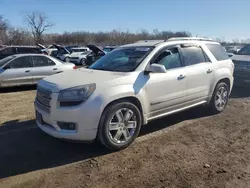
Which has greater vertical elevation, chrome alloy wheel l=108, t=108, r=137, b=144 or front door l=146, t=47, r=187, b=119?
front door l=146, t=47, r=187, b=119

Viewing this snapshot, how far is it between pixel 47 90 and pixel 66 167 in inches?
48.7

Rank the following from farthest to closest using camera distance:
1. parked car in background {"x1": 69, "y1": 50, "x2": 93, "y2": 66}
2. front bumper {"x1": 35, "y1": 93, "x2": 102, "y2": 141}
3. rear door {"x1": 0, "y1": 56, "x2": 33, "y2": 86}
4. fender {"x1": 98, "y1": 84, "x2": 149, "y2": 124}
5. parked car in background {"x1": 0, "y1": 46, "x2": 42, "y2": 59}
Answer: parked car in background {"x1": 69, "y1": 50, "x2": 93, "y2": 66}
parked car in background {"x1": 0, "y1": 46, "x2": 42, "y2": 59}
rear door {"x1": 0, "y1": 56, "x2": 33, "y2": 86}
fender {"x1": 98, "y1": 84, "x2": 149, "y2": 124}
front bumper {"x1": 35, "y1": 93, "x2": 102, "y2": 141}

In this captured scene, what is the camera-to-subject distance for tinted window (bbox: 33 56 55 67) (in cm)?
1008

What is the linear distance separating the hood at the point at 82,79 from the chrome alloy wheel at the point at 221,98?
2.81 metres

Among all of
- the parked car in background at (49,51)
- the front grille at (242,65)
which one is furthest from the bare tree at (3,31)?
the front grille at (242,65)

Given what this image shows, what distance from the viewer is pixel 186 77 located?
5059mm

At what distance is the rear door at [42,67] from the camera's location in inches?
390

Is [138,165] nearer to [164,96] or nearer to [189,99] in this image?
[164,96]

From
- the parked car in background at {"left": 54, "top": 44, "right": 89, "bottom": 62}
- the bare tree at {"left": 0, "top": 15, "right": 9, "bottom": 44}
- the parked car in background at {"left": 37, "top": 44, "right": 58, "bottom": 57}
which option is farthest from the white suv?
the bare tree at {"left": 0, "top": 15, "right": 9, "bottom": 44}

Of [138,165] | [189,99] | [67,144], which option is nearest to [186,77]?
[189,99]

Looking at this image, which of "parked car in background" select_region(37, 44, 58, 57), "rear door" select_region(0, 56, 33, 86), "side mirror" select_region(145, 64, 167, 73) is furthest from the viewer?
"parked car in background" select_region(37, 44, 58, 57)

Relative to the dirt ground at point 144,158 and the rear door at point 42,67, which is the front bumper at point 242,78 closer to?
the dirt ground at point 144,158

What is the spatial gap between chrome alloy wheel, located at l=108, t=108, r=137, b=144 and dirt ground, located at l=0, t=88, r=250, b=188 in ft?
0.72

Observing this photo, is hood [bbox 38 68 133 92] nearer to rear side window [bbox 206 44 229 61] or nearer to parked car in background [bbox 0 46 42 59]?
rear side window [bbox 206 44 229 61]
